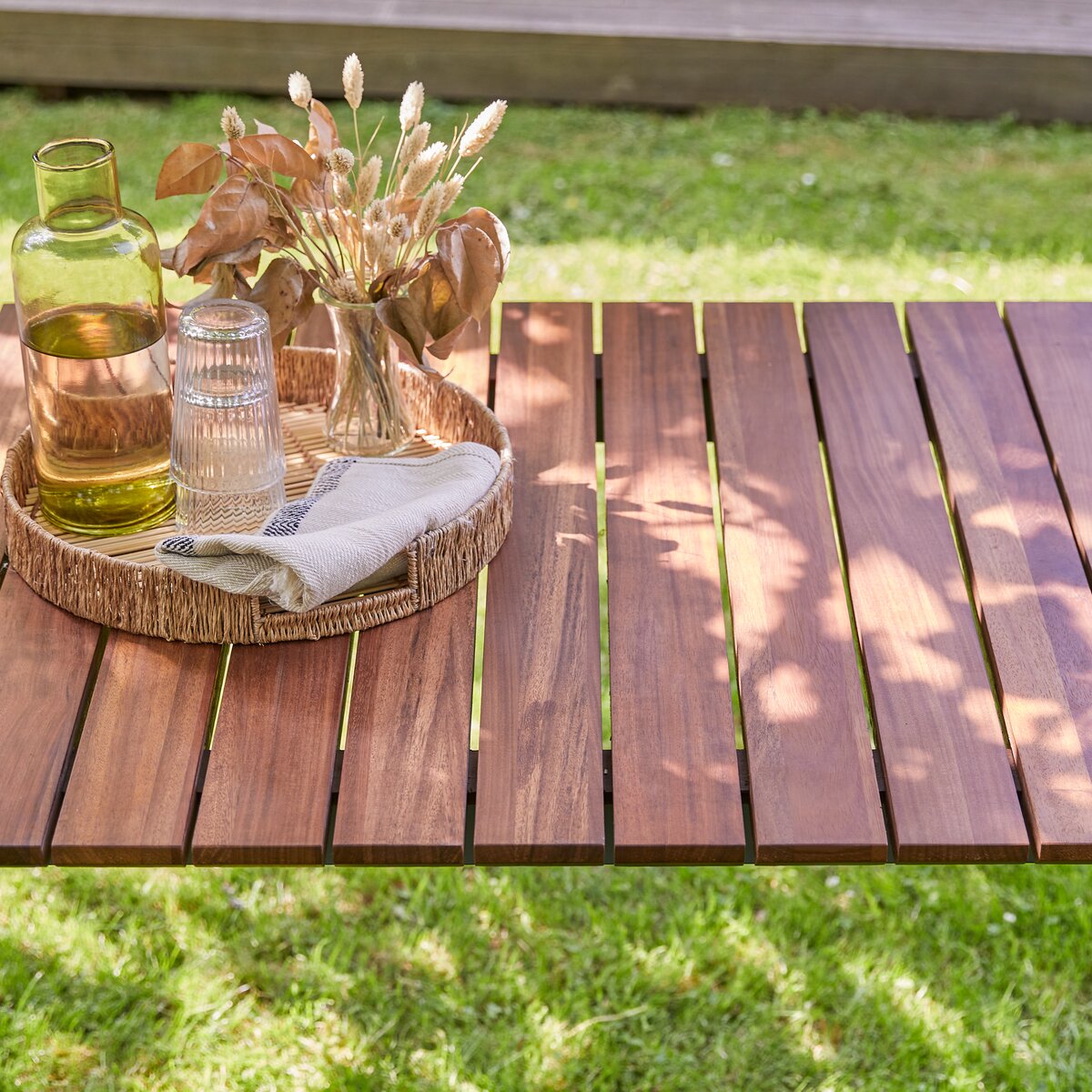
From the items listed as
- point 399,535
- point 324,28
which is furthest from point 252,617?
point 324,28

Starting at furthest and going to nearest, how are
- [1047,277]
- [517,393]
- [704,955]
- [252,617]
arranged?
1. [1047,277]
2. [704,955]
3. [517,393]
4. [252,617]

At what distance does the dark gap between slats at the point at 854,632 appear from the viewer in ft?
4.22

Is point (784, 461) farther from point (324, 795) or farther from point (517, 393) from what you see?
point (324, 795)

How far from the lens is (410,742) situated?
1318 mm

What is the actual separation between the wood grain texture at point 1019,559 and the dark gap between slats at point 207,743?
2.40 feet

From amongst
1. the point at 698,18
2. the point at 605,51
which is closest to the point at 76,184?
the point at 605,51

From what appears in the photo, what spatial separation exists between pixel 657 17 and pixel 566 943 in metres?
3.27

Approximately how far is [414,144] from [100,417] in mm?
428

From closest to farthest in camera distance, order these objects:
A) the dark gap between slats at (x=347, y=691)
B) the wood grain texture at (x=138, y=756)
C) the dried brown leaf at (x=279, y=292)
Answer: the wood grain texture at (x=138, y=756)
the dark gap between slats at (x=347, y=691)
the dried brown leaf at (x=279, y=292)

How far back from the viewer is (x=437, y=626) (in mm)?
1445

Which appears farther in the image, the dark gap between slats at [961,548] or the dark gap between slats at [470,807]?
the dark gap between slats at [961,548]

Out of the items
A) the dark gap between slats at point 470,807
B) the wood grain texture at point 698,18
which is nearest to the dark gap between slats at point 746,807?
the dark gap between slats at point 470,807

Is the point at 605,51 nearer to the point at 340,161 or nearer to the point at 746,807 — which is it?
the point at 340,161

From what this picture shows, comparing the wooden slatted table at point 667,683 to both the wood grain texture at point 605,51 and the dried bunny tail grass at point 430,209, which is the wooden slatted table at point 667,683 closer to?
the dried bunny tail grass at point 430,209
